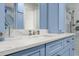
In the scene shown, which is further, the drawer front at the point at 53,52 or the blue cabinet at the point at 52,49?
the drawer front at the point at 53,52

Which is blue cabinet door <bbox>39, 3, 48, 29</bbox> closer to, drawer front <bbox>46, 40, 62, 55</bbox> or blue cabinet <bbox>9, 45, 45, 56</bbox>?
drawer front <bbox>46, 40, 62, 55</bbox>

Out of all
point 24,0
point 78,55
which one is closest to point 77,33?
point 78,55

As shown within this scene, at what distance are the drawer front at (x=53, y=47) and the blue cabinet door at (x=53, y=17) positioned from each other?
258 mm

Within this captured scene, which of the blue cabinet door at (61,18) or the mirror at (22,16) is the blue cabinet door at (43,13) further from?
the blue cabinet door at (61,18)

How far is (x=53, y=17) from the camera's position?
1902mm

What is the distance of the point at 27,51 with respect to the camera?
116 cm

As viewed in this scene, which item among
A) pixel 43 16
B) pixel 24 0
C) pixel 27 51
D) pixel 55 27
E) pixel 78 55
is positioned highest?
pixel 24 0

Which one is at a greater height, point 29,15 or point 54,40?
point 29,15

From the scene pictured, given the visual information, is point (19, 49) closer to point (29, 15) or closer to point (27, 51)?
point (27, 51)

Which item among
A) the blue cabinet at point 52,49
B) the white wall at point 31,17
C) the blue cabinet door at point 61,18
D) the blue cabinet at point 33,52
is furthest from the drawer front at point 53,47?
the white wall at point 31,17

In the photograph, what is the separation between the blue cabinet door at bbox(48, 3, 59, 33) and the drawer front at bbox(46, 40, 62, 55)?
258 millimetres

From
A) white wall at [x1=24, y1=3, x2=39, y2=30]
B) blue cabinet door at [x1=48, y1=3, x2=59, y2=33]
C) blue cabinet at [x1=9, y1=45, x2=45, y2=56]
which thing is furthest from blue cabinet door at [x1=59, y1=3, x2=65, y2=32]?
blue cabinet at [x1=9, y1=45, x2=45, y2=56]

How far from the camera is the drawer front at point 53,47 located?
153cm

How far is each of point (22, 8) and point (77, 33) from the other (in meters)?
0.73
